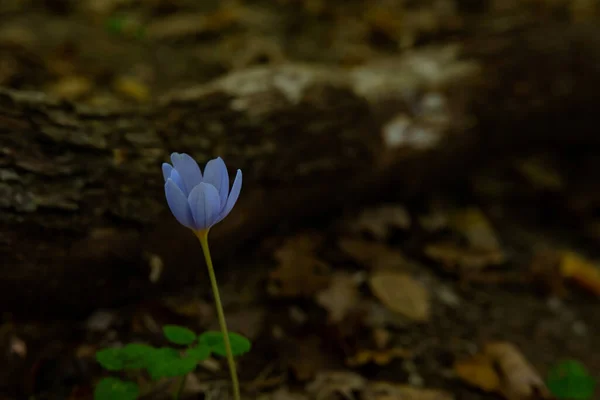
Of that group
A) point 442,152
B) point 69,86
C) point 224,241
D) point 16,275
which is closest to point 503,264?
point 442,152

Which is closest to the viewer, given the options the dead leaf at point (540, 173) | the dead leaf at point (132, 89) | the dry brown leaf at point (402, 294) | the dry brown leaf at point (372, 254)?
the dry brown leaf at point (402, 294)

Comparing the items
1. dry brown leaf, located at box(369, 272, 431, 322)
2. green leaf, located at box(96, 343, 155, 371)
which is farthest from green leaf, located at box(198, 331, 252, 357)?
dry brown leaf, located at box(369, 272, 431, 322)

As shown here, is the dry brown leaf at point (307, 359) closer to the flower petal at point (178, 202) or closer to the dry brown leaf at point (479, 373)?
the dry brown leaf at point (479, 373)

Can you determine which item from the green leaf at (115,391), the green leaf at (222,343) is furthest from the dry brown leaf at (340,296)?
the green leaf at (115,391)

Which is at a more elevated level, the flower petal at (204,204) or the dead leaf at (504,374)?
the flower petal at (204,204)

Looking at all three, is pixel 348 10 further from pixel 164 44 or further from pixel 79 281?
pixel 79 281

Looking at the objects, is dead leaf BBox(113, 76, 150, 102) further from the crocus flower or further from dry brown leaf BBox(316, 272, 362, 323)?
the crocus flower

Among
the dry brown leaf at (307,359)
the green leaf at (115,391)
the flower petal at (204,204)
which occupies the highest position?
the flower petal at (204,204)
